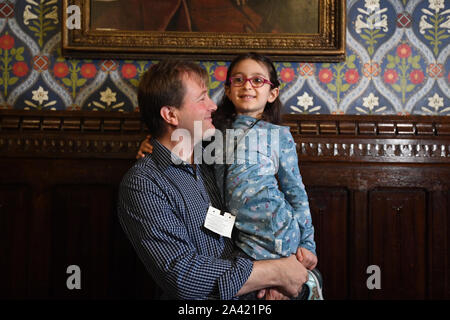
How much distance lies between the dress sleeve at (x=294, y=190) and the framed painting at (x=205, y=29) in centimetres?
76

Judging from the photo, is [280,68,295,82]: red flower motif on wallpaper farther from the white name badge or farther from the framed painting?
the white name badge

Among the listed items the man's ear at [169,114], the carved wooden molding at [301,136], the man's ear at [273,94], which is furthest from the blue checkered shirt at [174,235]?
the carved wooden molding at [301,136]

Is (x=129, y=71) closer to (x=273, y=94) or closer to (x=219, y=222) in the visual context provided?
(x=273, y=94)

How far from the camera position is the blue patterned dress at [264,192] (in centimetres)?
147

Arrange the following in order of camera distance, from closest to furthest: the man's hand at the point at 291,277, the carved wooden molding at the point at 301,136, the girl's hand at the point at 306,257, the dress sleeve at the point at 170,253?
the dress sleeve at the point at 170,253 < the man's hand at the point at 291,277 < the girl's hand at the point at 306,257 < the carved wooden molding at the point at 301,136

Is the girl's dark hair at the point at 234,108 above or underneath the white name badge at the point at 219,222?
above

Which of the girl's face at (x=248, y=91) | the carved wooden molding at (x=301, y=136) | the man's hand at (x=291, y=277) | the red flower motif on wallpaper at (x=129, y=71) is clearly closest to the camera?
the man's hand at (x=291, y=277)

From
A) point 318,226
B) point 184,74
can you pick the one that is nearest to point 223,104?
point 184,74

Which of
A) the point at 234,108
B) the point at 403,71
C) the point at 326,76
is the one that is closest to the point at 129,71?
the point at 234,108

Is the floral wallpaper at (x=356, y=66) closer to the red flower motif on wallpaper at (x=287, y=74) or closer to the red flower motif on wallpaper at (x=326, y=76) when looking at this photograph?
the red flower motif on wallpaper at (x=326, y=76)

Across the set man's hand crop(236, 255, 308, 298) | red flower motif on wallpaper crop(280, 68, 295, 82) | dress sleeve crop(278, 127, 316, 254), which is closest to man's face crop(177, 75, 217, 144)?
dress sleeve crop(278, 127, 316, 254)

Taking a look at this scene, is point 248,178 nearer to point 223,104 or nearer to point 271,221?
point 271,221

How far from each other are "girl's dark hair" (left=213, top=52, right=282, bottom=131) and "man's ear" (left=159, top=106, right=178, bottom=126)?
0.31 metres

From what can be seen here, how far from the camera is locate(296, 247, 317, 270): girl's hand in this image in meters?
1.54
